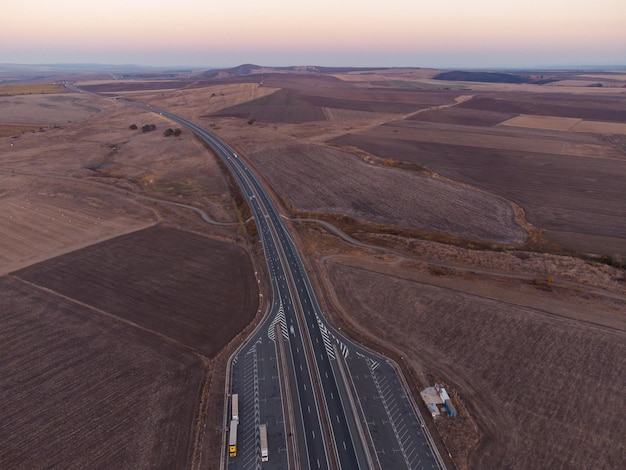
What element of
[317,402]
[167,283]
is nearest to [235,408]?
[317,402]

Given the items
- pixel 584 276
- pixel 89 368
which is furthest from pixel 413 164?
pixel 89 368

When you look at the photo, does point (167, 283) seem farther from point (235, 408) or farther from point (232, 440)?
point (232, 440)

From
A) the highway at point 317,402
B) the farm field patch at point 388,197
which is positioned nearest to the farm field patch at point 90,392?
the highway at point 317,402

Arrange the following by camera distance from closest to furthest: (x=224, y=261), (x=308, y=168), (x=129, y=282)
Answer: (x=129, y=282), (x=224, y=261), (x=308, y=168)

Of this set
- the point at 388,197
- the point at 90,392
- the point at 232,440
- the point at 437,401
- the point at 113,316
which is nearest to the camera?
the point at 232,440

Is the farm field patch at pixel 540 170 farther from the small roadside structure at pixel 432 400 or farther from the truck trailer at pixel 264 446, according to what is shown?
the truck trailer at pixel 264 446

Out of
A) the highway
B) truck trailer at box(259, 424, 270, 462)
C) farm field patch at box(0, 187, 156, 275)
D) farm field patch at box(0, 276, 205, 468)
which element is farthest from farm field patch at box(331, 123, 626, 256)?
farm field patch at box(0, 187, 156, 275)

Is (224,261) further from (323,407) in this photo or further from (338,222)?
(323,407)
